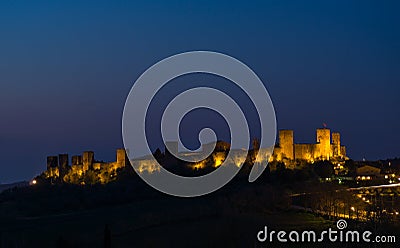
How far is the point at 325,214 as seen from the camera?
121 feet

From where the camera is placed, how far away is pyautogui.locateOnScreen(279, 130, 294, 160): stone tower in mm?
61812

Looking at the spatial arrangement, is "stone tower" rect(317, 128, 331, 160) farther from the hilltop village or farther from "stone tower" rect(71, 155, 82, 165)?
"stone tower" rect(71, 155, 82, 165)

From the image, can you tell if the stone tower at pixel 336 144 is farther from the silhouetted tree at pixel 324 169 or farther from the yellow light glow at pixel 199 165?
the yellow light glow at pixel 199 165

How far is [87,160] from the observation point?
70.8 m

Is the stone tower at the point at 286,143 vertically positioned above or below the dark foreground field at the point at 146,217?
above

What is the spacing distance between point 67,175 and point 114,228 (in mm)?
35981

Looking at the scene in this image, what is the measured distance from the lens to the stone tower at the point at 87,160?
70.6 m

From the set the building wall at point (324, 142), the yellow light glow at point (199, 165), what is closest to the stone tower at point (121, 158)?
the yellow light glow at point (199, 165)

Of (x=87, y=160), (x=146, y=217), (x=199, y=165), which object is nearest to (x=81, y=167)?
(x=87, y=160)

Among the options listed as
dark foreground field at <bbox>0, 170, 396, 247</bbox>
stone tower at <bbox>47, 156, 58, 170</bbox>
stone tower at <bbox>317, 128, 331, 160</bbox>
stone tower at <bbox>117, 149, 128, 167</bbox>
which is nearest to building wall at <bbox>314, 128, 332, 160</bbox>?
stone tower at <bbox>317, 128, 331, 160</bbox>

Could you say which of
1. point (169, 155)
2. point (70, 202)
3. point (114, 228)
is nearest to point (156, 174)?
point (169, 155)

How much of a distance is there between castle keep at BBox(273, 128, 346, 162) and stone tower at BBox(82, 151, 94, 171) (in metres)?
18.9

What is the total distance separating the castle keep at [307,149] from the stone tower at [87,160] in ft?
62.0

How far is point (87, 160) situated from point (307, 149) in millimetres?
21510
